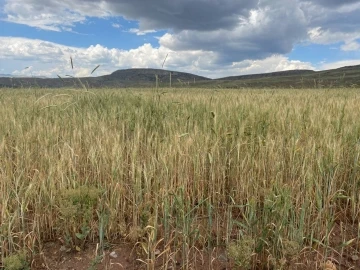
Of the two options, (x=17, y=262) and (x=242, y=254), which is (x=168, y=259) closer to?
(x=242, y=254)

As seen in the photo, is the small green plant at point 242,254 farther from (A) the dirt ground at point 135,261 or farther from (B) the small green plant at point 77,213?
(B) the small green plant at point 77,213

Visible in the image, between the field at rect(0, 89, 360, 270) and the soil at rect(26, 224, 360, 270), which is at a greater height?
the field at rect(0, 89, 360, 270)

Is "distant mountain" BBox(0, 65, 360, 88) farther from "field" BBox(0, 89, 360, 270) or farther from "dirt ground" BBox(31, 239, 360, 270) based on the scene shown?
"dirt ground" BBox(31, 239, 360, 270)

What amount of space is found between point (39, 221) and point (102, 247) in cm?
51

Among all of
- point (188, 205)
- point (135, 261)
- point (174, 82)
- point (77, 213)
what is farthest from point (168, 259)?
point (174, 82)

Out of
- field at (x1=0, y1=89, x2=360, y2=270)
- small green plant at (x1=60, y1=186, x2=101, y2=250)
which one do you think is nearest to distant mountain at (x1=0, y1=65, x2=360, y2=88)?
field at (x1=0, y1=89, x2=360, y2=270)

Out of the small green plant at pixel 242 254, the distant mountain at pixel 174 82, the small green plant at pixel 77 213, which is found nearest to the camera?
the small green plant at pixel 242 254

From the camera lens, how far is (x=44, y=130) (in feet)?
9.66

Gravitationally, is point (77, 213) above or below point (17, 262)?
above

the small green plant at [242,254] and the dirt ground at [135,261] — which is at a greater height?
the small green plant at [242,254]

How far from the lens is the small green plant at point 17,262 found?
1501mm

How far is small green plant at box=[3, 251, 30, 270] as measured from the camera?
150cm

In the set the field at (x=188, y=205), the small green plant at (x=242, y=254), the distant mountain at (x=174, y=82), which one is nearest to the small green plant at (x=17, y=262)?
the field at (x=188, y=205)

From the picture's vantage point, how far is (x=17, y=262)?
4.99 feet
